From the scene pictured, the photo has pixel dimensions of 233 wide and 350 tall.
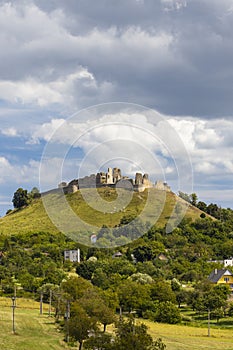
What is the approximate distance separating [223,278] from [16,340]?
5482cm

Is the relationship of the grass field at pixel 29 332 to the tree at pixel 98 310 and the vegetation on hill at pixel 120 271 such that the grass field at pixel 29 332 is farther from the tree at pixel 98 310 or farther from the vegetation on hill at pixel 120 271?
the tree at pixel 98 310

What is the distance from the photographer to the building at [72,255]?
124950mm

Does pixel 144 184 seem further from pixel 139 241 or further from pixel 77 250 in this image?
pixel 77 250

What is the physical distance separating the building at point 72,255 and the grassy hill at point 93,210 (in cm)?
1987

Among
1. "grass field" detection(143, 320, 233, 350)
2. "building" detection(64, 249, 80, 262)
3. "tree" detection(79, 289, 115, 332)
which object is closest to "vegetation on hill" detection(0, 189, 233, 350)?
"tree" detection(79, 289, 115, 332)

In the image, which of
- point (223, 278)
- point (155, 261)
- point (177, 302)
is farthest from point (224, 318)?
point (155, 261)

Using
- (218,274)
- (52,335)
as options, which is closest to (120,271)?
(218,274)

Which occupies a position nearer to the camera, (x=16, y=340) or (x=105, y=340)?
(x=105, y=340)

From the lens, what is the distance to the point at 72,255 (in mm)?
127312

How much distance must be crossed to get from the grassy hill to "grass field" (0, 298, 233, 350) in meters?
90.2

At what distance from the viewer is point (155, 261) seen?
379ft

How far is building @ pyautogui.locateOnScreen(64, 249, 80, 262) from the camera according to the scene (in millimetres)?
124950

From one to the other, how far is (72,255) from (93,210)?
172 ft

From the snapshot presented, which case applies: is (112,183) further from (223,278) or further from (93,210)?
(223,278)
